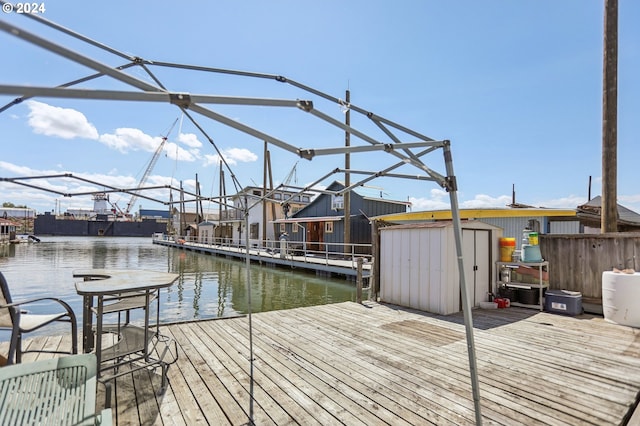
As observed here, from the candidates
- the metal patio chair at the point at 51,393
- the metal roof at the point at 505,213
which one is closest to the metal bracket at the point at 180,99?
the metal patio chair at the point at 51,393

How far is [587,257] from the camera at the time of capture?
6250 mm

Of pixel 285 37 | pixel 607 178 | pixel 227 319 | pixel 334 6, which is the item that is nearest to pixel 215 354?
pixel 227 319

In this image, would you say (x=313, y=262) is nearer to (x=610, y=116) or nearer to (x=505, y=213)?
(x=505, y=213)

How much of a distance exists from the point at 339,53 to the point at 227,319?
6.25 meters

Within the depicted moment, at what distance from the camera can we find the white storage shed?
19.3ft

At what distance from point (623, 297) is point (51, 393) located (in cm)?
728

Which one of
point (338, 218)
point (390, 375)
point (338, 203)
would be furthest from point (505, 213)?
point (390, 375)

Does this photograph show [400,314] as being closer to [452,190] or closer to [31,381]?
[452,190]

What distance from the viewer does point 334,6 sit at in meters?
6.29

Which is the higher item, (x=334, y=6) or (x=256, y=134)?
(x=334, y=6)

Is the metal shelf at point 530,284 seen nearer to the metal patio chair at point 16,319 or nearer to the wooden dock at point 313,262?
the wooden dock at point 313,262

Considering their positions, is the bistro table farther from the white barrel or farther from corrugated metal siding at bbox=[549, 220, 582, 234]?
corrugated metal siding at bbox=[549, 220, 582, 234]

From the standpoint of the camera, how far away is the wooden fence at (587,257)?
5734mm

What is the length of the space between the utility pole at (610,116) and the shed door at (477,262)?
2.18 meters
